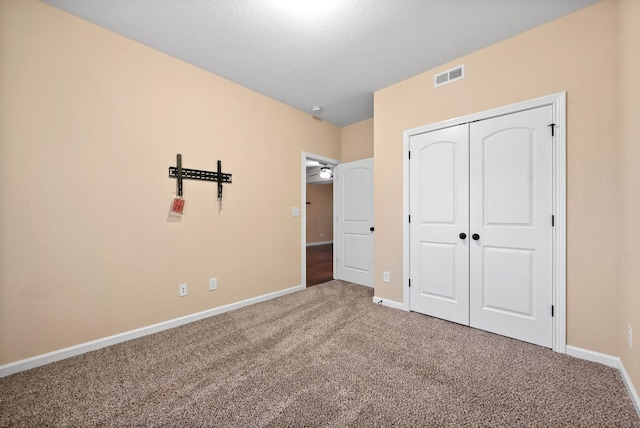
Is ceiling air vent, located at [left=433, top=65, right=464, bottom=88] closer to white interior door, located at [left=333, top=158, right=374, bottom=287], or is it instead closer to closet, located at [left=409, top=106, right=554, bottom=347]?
closet, located at [left=409, top=106, right=554, bottom=347]

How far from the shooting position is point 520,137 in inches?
87.7

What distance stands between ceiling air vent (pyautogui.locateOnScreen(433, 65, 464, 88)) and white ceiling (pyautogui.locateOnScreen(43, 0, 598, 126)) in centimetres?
12

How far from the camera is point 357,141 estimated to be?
14.3 feet

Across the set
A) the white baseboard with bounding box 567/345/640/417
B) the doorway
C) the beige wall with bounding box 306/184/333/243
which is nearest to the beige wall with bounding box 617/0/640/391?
the white baseboard with bounding box 567/345/640/417

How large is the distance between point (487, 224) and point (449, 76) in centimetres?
159

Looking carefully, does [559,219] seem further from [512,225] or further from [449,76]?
[449,76]

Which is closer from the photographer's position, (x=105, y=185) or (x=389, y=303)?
(x=105, y=185)

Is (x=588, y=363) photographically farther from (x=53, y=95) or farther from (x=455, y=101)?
(x=53, y=95)

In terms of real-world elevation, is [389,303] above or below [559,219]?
below

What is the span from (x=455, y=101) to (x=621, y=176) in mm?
1432

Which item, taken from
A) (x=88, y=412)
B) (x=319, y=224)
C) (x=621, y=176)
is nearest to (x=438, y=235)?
(x=621, y=176)

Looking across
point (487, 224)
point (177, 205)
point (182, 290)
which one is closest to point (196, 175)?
point (177, 205)

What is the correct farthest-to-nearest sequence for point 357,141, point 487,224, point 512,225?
point 357,141 → point 487,224 → point 512,225

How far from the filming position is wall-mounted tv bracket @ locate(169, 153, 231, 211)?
102 inches
